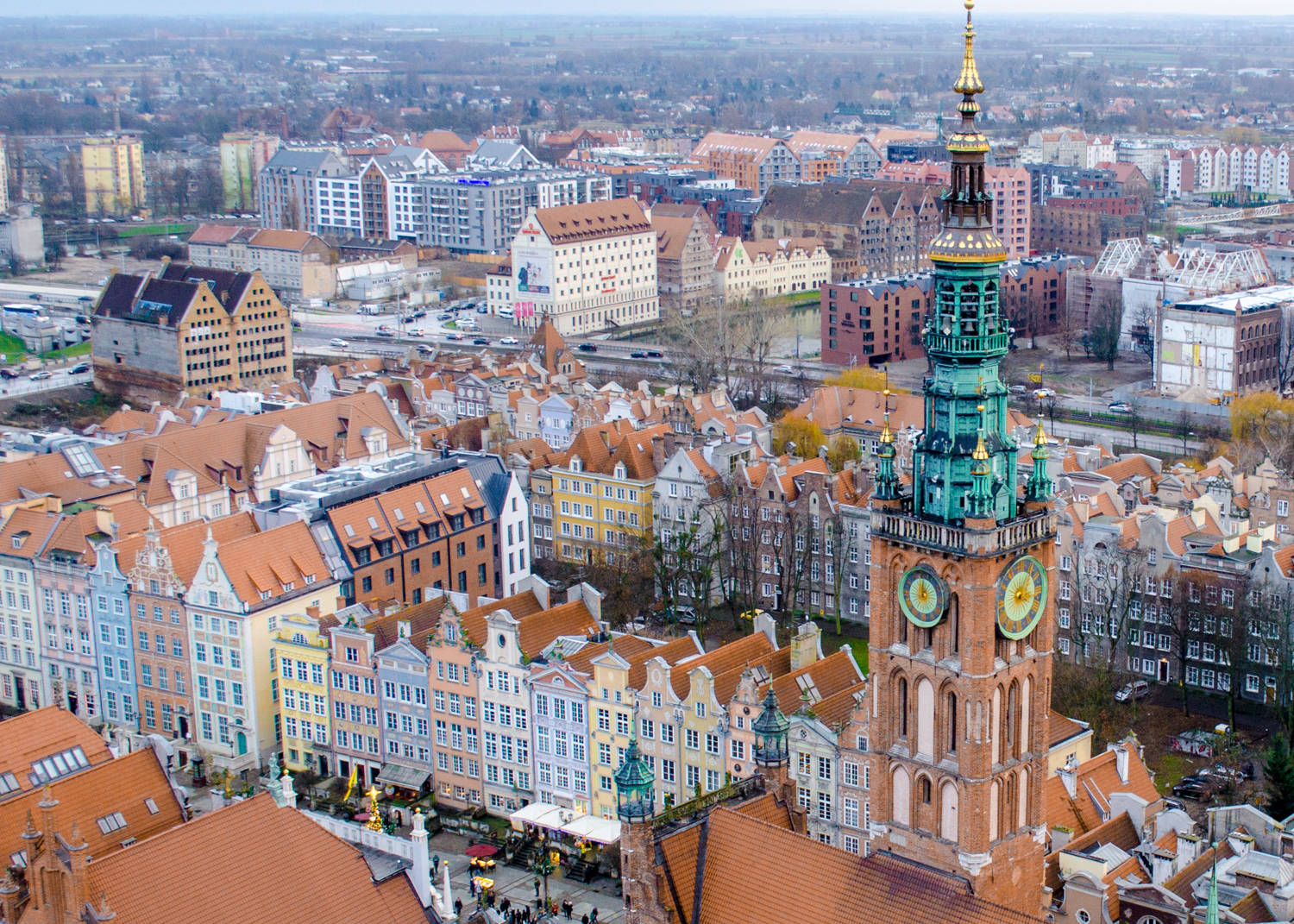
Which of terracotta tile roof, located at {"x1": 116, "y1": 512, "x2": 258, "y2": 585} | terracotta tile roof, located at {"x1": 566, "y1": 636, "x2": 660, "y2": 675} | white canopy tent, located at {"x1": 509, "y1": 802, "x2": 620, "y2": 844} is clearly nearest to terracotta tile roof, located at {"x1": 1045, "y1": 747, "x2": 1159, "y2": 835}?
white canopy tent, located at {"x1": 509, "y1": 802, "x2": 620, "y2": 844}

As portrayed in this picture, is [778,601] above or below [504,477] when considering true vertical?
below

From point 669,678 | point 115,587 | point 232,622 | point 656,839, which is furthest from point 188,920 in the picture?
point 115,587

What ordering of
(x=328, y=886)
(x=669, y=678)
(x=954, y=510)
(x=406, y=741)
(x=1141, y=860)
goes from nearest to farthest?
(x=954, y=510)
(x=328, y=886)
(x=1141, y=860)
(x=669, y=678)
(x=406, y=741)

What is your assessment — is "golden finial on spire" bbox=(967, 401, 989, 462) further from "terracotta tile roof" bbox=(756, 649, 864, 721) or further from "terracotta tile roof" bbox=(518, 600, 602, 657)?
"terracotta tile roof" bbox=(518, 600, 602, 657)

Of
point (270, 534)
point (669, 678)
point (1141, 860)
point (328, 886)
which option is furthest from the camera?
point (270, 534)

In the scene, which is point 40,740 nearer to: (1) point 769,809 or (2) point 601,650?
(2) point 601,650

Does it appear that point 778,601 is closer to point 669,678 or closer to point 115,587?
point 669,678

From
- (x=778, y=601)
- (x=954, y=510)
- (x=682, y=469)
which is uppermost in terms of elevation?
(x=954, y=510)
